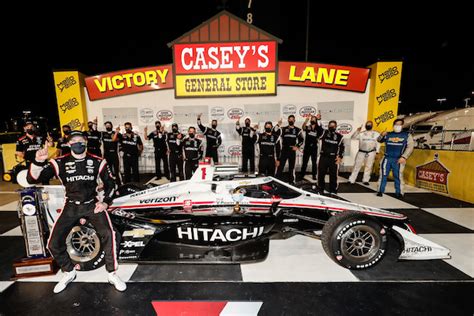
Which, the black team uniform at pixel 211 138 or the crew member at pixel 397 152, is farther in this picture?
the black team uniform at pixel 211 138

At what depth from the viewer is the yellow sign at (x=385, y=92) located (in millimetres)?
9062

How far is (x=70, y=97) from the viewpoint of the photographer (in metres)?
9.49

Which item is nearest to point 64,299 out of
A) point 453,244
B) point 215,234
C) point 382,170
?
point 215,234

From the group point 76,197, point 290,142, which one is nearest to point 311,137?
point 290,142

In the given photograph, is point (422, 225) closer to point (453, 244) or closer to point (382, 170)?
point (453, 244)

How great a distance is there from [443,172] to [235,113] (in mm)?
6696

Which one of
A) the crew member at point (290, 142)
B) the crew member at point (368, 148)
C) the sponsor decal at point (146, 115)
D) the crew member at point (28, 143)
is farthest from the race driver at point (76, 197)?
the sponsor decal at point (146, 115)

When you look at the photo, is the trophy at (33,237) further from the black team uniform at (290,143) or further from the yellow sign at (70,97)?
the yellow sign at (70,97)

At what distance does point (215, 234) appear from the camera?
10.3 feet

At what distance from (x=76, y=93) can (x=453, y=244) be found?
11.7 metres

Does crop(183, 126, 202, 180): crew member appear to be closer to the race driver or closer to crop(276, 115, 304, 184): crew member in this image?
crop(276, 115, 304, 184): crew member

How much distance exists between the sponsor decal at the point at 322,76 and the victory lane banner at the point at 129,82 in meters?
4.42

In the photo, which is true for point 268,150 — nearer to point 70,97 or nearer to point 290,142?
point 290,142

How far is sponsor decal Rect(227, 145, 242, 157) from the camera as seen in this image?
9.95 meters
